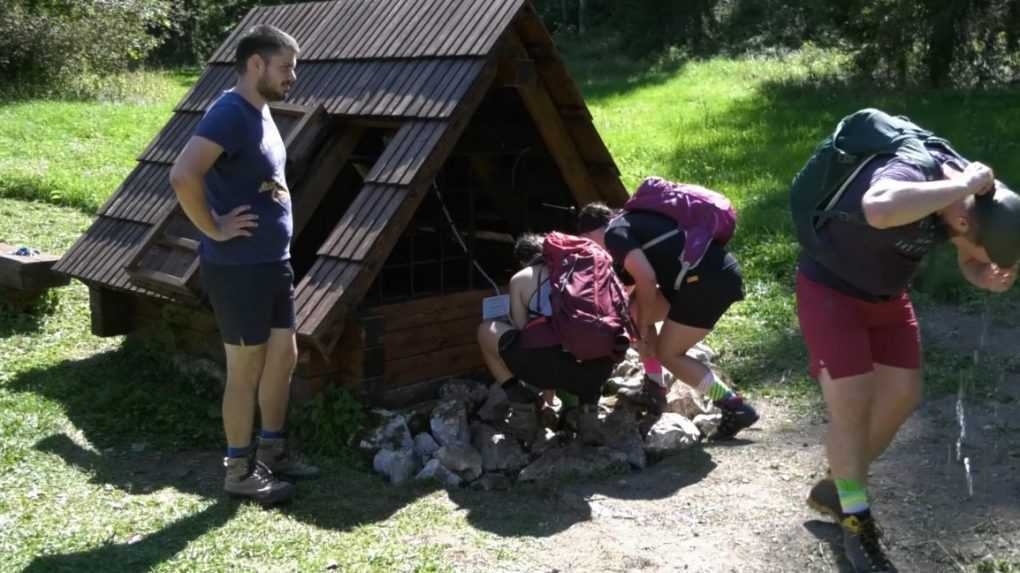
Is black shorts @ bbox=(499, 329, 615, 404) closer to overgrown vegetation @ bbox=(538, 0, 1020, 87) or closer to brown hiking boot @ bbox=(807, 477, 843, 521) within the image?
brown hiking boot @ bbox=(807, 477, 843, 521)

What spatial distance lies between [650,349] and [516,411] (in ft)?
2.60

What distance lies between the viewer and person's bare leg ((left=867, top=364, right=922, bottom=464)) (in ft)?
13.6

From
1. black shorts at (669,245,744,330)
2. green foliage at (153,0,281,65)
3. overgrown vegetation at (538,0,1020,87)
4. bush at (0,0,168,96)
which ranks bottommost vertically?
green foliage at (153,0,281,65)

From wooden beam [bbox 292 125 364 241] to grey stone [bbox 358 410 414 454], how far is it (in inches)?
45.7

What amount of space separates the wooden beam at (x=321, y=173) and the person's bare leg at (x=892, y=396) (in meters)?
3.13

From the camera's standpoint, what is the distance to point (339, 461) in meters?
5.50

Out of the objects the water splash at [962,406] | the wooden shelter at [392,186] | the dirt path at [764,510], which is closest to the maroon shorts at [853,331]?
the dirt path at [764,510]

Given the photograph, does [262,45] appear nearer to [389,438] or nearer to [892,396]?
[389,438]

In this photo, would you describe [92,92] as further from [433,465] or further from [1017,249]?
[1017,249]

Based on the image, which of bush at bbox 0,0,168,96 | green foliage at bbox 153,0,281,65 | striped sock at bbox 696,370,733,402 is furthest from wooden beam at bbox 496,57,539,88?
green foliage at bbox 153,0,281,65

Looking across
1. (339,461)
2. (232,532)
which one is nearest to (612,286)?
(339,461)

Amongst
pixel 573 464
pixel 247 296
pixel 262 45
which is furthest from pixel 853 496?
pixel 262 45

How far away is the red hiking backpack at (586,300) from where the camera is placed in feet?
17.4

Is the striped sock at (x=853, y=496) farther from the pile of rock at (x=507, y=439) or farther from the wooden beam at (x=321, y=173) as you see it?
the wooden beam at (x=321, y=173)
